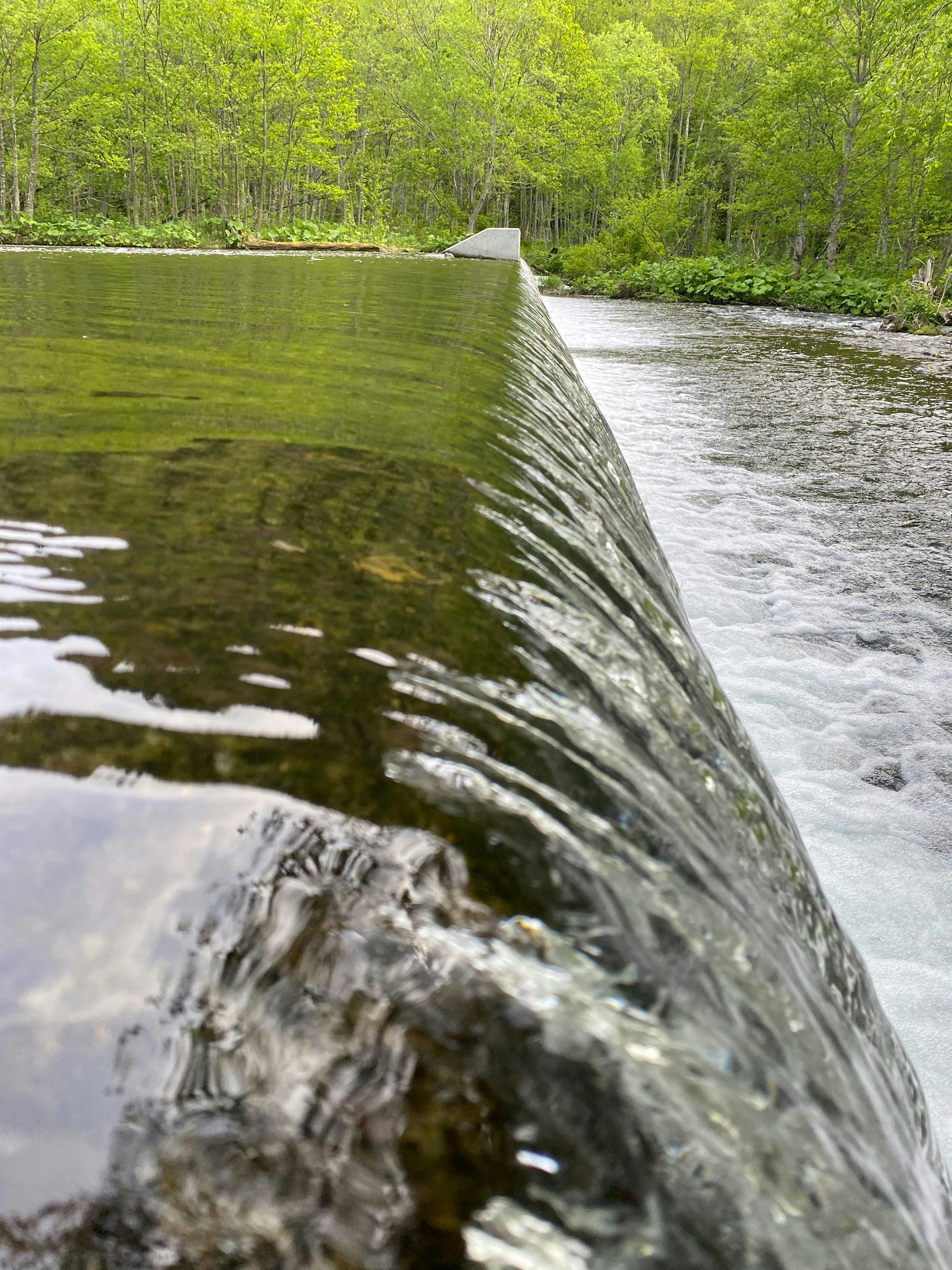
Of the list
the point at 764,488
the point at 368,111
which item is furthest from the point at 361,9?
the point at 764,488

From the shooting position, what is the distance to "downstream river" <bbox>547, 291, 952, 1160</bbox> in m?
2.16

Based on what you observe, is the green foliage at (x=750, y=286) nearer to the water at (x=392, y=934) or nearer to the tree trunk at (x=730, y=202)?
the tree trunk at (x=730, y=202)

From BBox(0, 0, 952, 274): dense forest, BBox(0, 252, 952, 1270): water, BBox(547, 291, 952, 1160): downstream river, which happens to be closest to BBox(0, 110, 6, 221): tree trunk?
BBox(0, 0, 952, 274): dense forest

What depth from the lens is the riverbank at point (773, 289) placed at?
15531 millimetres

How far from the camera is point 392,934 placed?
2.32 feet

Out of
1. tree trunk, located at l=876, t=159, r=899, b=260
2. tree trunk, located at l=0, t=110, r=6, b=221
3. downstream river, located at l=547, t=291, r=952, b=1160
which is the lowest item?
downstream river, located at l=547, t=291, r=952, b=1160

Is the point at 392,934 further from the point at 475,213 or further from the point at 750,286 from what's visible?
the point at 475,213

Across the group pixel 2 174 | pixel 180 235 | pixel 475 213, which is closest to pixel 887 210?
pixel 475 213

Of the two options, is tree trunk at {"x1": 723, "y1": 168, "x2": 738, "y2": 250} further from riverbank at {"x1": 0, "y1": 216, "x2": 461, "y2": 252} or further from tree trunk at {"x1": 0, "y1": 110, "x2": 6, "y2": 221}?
tree trunk at {"x1": 0, "y1": 110, "x2": 6, "y2": 221}

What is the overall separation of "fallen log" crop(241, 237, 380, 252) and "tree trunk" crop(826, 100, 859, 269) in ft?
48.9

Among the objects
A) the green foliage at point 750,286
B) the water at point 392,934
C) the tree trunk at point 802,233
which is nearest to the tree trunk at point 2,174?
the green foliage at point 750,286

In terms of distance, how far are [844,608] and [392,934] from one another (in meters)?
3.49

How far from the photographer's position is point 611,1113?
654 mm

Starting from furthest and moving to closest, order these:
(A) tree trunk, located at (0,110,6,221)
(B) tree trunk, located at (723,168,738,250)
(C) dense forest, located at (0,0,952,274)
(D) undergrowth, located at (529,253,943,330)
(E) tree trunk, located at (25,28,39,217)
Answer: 1. (B) tree trunk, located at (723,168,738,250)
2. (C) dense forest, located at (0,0,952,274)
3. (E) tree trunk, located at (25,28,39,217)
4. (A) tree trunk, located at (0,110,6,221)
5. (D) undergrowth, located at (529,253,943,330)
